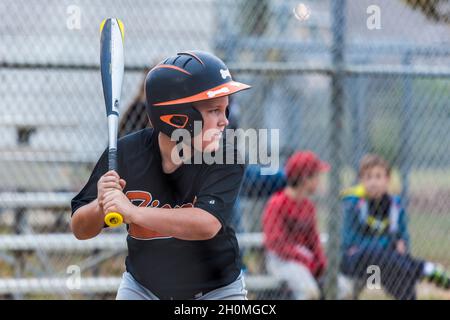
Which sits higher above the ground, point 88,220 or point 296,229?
point 88,220

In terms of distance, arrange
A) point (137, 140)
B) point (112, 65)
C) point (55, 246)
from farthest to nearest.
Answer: point (55, 246) < point (112, 65) < point (137, 140)

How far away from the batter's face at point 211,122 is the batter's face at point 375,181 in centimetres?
262

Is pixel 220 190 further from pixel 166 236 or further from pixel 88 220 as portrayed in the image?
pixel 88 220

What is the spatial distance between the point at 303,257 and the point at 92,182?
8.48 ft

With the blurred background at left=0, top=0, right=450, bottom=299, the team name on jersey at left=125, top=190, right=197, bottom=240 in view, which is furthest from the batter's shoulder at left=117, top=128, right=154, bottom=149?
the blurred background at left=0, top=0, right=450, bottom=299

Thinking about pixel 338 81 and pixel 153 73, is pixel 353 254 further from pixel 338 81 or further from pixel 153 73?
pixel 153 73

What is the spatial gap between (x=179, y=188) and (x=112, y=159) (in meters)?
0.30

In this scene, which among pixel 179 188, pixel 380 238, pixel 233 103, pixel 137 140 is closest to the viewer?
pixel 179 188

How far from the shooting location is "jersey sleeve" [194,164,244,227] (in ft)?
10.2

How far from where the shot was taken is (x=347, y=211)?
5.61m

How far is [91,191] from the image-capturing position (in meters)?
3.21

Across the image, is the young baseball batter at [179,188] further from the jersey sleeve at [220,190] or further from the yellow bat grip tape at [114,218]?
the yellow bat grip tape at [114,218]

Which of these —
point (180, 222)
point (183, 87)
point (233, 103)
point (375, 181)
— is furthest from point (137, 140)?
point (233, 103)
